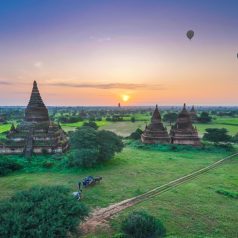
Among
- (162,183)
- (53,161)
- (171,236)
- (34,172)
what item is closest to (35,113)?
(53,161)

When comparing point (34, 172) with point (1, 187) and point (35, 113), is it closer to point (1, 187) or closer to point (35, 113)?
point (1, 187)

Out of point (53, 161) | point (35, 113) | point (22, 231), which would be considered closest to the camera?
point (22, 231)

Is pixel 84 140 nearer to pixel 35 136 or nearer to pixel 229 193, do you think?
pixel 35 136

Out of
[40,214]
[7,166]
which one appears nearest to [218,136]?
[7,166]

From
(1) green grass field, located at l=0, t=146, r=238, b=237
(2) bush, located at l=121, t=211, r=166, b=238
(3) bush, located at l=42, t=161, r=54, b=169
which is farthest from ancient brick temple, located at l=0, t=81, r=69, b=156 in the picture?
(2) bush, located at l=121, t=211, r=166, b=238

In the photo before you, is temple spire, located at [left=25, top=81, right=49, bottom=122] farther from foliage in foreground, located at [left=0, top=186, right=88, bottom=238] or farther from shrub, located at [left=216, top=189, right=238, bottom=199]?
shrub, located at [left=216, top=189, right=238, bottom=199]

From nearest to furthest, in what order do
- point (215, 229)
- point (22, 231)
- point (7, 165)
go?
point (22, 231) → point (215, 229) → point (7, 165)

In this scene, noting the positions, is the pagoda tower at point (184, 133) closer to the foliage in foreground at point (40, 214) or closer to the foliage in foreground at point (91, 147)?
the foliage in foreground at point (91, 147)
